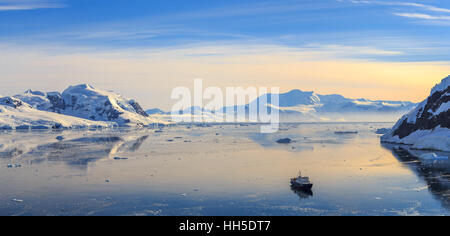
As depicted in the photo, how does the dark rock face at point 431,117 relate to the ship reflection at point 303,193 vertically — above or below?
above

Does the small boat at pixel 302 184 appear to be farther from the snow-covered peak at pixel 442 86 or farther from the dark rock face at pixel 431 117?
the snow-covered peak at pixel 442 86

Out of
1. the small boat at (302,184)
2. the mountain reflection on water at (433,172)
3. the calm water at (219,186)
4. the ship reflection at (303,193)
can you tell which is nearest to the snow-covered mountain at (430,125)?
the mountain reflection on water at (433,172)

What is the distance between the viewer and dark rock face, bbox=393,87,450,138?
256 ft

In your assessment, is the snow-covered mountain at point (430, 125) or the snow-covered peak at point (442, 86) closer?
the snow-covered mountain at point (430, 125)

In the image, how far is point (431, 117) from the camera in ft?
268

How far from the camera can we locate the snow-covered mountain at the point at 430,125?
75.3m

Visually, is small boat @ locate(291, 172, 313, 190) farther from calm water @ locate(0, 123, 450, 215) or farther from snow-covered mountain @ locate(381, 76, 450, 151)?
snow-covered mountain @ locate(381, 76, 450, 151)

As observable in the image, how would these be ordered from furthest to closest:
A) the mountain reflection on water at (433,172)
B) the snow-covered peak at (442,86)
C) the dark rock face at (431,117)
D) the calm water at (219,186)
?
the snow-covered peak at (442,86), the dark rock face at (431,117), the mountain reflection on water at (433,172), the calm water at (219,186)

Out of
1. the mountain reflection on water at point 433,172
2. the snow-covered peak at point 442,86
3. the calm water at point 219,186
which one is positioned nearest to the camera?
the calm water at point 219,186

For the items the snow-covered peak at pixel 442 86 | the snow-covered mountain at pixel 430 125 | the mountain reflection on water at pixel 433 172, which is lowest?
the mountain reflection on water at pixel 433 172

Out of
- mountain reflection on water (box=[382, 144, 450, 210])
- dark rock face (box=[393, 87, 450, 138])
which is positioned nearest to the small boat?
mountain reflection on water (box=[382, 144, 450, 210])

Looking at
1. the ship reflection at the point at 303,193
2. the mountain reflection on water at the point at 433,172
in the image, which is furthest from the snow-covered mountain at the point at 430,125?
the ship reflection at the point at 303,193

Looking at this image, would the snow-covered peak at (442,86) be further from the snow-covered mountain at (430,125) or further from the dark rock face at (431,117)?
the dark rock face at (431,117)
